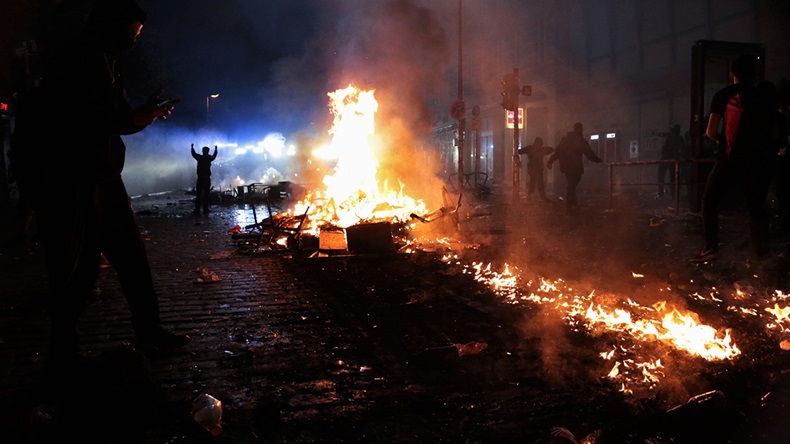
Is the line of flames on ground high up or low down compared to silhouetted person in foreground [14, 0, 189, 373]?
down

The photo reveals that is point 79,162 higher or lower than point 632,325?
higher

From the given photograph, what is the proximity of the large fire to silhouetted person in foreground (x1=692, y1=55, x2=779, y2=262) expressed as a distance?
4.92 metres

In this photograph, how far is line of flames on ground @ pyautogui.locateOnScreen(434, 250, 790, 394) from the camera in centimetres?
317

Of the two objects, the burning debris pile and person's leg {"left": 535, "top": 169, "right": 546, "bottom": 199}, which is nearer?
the burning debris pile

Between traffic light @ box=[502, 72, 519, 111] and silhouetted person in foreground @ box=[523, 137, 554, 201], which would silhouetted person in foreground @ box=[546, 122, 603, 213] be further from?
silhouetted person in foreground @ box=[523, 137, 554, 201]

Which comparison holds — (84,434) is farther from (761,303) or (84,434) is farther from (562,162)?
(562,162)

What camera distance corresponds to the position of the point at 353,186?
11.4 metres

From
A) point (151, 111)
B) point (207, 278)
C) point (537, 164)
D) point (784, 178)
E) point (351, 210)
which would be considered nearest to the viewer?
point (151, 111)

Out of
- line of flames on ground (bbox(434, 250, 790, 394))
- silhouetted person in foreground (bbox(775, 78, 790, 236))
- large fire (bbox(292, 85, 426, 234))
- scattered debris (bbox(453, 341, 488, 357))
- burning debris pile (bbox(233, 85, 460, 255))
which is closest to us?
line of flames on ground (bbox(434, 250, 790, 394))

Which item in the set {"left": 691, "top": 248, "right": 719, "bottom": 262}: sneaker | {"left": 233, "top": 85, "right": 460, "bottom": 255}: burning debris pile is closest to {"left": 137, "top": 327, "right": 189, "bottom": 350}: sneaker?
{"left": 233, "top": 85, "right": 460, "bottom": 255}: burning debris pile

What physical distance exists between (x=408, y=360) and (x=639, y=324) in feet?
6.22

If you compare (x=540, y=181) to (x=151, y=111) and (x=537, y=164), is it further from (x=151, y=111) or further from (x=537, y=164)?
(x=151, y=111)

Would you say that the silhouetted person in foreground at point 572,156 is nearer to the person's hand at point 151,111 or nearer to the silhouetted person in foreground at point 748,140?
the silhouetted person in foreground at point 748,140

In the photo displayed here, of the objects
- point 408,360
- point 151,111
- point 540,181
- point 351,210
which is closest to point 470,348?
point 408,360
